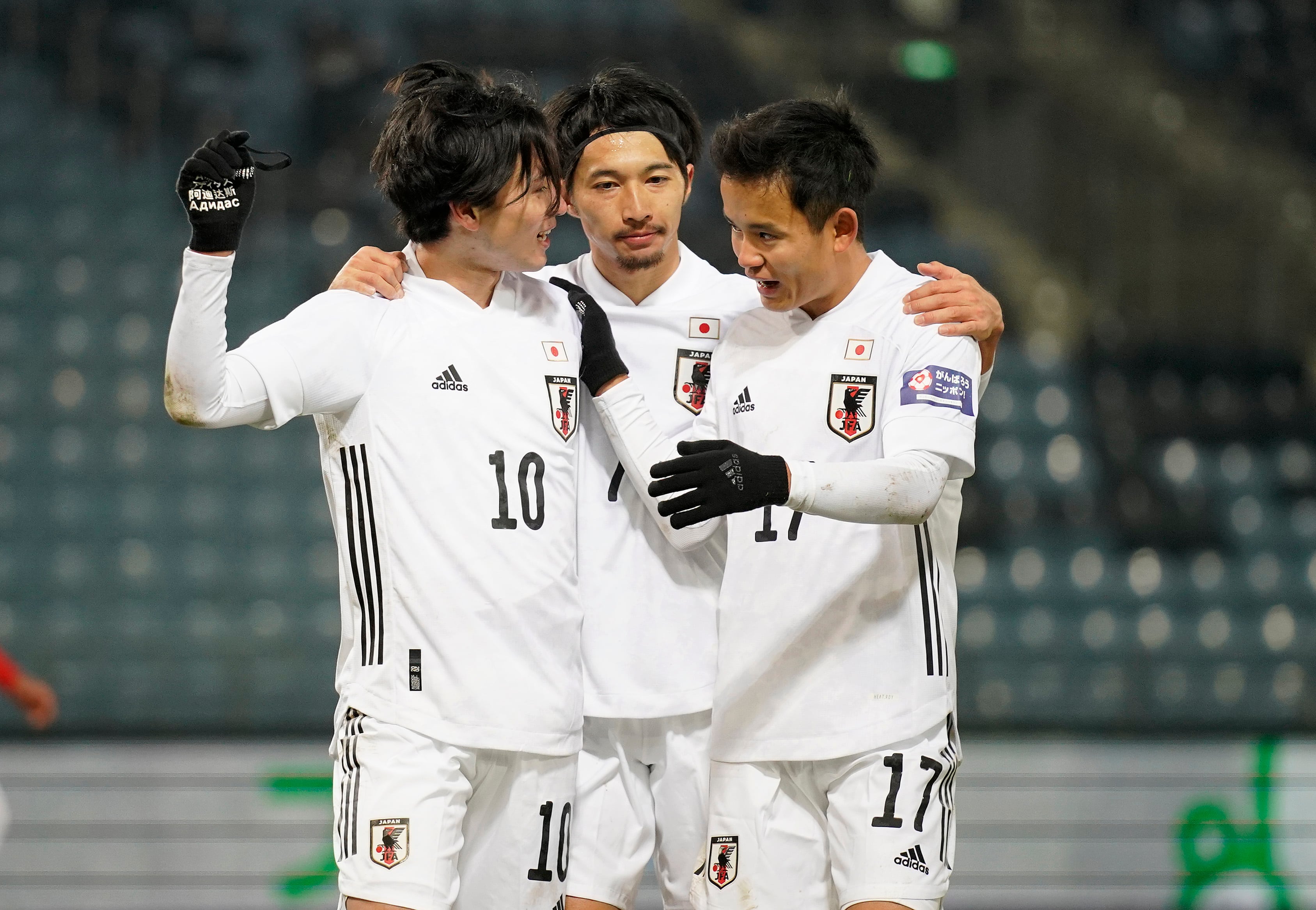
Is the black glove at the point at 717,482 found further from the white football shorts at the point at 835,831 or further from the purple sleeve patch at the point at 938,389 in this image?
the white football shorts at the point at 835,831

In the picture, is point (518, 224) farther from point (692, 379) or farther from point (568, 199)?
point (692, 379)

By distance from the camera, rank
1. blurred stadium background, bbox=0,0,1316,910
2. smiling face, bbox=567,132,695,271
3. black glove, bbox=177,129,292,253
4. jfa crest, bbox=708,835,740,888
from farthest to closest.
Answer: blurred stadium background, bbox=0,0,1316,910 → smiling face, bbox=567,132,695,271 → jfa crest, bbox=708,835,740,888 → black glove, bbox=177,129,292,253

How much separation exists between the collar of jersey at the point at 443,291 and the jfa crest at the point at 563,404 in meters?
0.19

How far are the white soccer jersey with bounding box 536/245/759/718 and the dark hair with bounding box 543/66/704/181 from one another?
321mm

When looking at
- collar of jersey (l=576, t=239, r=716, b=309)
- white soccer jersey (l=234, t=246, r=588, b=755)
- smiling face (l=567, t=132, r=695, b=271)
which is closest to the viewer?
white soccer jersey (l=234, t=246, r=588, b=755)

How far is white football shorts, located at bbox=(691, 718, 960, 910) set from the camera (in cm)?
250

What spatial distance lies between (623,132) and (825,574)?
40.5 inches

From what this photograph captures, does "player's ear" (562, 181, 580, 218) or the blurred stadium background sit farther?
the blurred stadium background

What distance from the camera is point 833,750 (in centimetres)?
253

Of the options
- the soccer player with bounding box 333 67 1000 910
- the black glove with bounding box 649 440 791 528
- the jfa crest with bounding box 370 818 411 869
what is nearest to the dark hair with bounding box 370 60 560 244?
the soccer player with bounding box 333 67 1000 910

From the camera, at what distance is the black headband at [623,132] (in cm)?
288

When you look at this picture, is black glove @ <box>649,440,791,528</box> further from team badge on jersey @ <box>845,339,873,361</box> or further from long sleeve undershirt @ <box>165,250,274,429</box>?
long sleeve undershirt @ <box>165,250,274,429</box>

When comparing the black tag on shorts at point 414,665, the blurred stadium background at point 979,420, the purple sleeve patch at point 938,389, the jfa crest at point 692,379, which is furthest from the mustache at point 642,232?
the blurred stadium background at point 979,420

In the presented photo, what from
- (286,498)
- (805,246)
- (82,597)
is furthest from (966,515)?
(82,597)
